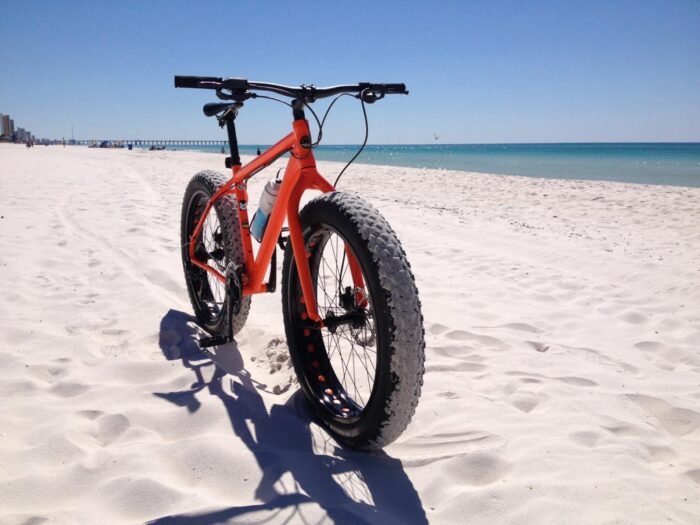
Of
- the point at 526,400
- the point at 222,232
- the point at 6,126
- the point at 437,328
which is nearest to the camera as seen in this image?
the point at 526,400

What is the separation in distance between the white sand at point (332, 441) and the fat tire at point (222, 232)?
0.17 metres

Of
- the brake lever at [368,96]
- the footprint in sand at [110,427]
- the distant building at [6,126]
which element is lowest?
the footprint in sand at [110,427]

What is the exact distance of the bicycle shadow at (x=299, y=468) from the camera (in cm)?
163

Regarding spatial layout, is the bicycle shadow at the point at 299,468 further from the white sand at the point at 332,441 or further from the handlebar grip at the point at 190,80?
the handlebar grip at the point at 190,80

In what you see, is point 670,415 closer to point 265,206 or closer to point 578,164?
point 265,206

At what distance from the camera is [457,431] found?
2.17m

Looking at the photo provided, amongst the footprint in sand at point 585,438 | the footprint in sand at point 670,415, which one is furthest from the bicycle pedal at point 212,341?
the footprint in sand at point 670,415

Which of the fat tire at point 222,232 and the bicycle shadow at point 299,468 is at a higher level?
the fat tire at point 222,232

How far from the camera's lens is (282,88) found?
2293 mm

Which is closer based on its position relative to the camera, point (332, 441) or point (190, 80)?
point (332, 441)

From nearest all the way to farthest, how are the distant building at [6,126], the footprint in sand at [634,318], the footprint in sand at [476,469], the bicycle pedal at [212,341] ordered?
the footprint in sand at [476,469]
the bicycle pedal at [212,341]
the footprint in sand at [634,318]
the distant building at [6,126]

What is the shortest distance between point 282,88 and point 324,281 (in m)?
1.01

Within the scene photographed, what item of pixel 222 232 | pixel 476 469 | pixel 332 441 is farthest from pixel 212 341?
pixel 476 469

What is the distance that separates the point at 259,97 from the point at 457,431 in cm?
191
